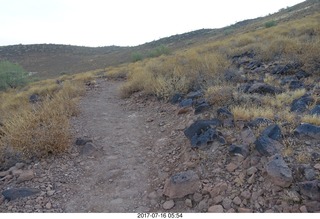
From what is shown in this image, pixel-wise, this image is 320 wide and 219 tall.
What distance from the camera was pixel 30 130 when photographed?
5.10 metres

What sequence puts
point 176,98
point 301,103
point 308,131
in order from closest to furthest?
point 308,131, point 301,103, point 176,98

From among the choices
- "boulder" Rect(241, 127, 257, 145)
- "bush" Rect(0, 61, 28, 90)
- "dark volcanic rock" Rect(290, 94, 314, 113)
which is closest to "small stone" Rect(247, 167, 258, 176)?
"boulder" Rect(241, 127, 257, 145)

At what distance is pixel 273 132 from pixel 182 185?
1.46 metres

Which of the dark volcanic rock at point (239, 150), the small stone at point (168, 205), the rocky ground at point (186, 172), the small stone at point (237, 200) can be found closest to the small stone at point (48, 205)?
the rocky ground at point (186, 172)

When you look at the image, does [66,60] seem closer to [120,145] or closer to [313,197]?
[120,145]

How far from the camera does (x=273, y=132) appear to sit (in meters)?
4.15

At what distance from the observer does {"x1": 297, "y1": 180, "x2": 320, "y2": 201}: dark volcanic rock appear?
123 inches

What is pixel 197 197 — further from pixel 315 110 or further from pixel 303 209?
pixel 315 110

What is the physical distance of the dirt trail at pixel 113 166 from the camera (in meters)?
3.81

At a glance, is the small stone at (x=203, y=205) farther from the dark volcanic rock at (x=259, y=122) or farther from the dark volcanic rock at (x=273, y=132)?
the dark volcanic rock at (x=259, y=122)

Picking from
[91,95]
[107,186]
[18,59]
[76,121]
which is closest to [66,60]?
[18,59]

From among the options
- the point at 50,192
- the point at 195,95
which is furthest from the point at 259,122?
the point at 50,192

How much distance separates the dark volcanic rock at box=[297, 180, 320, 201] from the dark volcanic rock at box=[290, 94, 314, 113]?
7.15 ft
